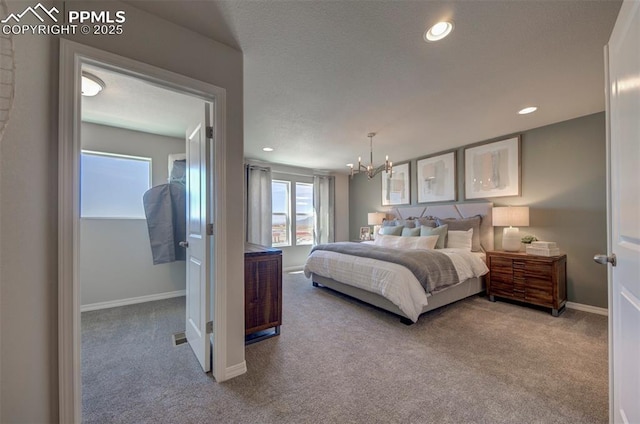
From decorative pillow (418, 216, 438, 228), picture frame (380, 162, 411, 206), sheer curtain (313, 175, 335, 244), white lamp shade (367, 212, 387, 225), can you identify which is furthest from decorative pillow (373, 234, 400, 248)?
sheer curtain (313, 175, 335, 244)

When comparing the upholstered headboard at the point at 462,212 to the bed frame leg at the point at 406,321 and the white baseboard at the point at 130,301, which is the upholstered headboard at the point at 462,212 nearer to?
the bed frame leg at the point at 406,321

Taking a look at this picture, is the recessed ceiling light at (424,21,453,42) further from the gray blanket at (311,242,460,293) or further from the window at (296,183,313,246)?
the window at (296,183,313,246)

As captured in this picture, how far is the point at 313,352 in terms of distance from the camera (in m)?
2.10

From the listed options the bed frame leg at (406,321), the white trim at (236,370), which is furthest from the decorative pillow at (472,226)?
the white trim at (236,370)

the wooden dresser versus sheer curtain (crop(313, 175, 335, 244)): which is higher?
sheer curtain (crop(313, 175, 335, 244))

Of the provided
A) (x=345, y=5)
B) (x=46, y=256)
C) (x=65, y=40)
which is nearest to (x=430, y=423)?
(x=46, y=256)

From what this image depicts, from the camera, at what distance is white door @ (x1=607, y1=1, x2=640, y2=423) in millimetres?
940

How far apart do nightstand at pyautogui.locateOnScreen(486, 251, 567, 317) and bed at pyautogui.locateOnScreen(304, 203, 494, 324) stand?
17cm

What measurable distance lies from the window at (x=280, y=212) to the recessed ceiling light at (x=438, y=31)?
4.26 metres

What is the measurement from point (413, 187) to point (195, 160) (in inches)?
163

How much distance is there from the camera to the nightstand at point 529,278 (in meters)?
2.82

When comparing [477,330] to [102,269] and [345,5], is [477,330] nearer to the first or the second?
[345,5]

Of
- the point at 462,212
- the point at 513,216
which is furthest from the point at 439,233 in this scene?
the point at 513,216

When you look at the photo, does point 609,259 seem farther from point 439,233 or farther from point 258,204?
point 258,204
